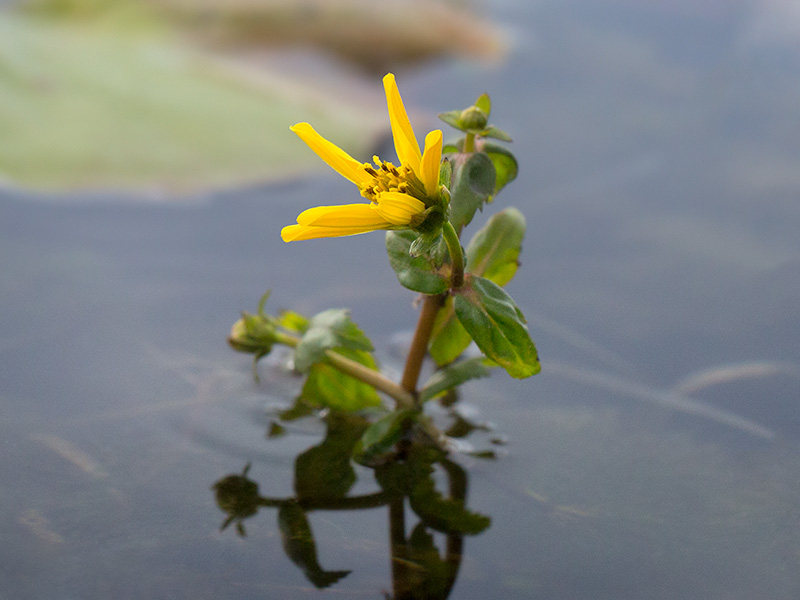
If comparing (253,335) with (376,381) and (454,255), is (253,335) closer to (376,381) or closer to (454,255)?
(376,381)

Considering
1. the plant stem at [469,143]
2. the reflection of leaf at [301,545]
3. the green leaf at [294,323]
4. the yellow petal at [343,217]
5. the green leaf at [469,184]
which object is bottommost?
the reflection of leaf at [301,545]

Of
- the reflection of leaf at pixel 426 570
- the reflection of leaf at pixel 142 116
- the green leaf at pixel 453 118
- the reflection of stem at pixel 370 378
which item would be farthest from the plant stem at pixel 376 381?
the reflection of leaf at pixel 142 116

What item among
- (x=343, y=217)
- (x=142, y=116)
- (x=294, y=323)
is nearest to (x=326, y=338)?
(x=294, y=323)

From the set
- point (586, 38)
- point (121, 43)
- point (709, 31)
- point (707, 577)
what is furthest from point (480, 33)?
point (707, 577)

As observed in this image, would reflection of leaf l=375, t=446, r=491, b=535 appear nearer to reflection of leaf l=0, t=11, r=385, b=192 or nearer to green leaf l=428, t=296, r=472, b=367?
green leaf l=428, t=296, r=472, b=367

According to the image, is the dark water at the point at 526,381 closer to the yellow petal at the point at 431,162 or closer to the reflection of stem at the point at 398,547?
the reflection of stem at the point at 398,547

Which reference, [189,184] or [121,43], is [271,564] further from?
[121,43]

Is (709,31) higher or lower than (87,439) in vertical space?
higher
